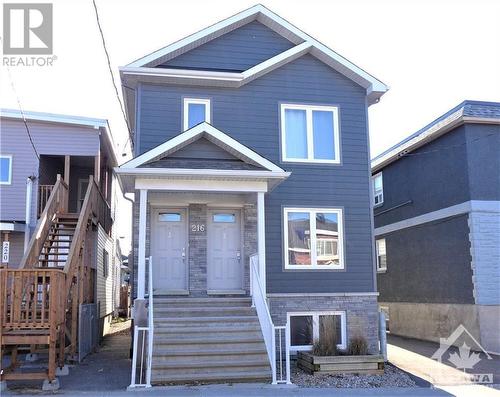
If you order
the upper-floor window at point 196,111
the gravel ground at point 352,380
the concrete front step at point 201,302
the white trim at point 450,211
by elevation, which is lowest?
the gravel ground at point 352,380

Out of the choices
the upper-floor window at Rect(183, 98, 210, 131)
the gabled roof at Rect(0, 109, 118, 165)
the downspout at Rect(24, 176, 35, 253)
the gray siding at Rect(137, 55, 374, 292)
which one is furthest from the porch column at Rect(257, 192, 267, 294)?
the downspout at Rect(24, 176, 35, 253)

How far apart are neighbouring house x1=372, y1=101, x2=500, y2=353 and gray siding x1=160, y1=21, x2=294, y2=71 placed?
5.66 m

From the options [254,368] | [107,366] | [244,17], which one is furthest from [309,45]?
[107,366]

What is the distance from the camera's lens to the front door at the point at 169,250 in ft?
41.2

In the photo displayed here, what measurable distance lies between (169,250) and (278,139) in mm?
3786

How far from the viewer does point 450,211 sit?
622 inches

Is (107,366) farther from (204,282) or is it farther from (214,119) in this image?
(214,119)

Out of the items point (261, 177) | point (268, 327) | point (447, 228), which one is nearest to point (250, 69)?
point (261, 177)

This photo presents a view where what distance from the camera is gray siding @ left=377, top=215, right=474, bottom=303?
49.9 ft

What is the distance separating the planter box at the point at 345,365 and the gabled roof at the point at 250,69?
6.67 meters

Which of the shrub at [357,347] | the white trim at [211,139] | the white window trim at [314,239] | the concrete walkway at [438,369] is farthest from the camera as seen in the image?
the white window trim at [314,239]

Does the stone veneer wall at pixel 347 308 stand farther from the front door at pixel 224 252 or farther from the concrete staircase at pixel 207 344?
the concrete staircase at pixel 207 344

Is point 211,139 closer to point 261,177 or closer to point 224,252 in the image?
point 261,177

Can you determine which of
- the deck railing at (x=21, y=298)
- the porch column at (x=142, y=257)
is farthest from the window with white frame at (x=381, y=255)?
the deck railing at (x=21, y=298)
